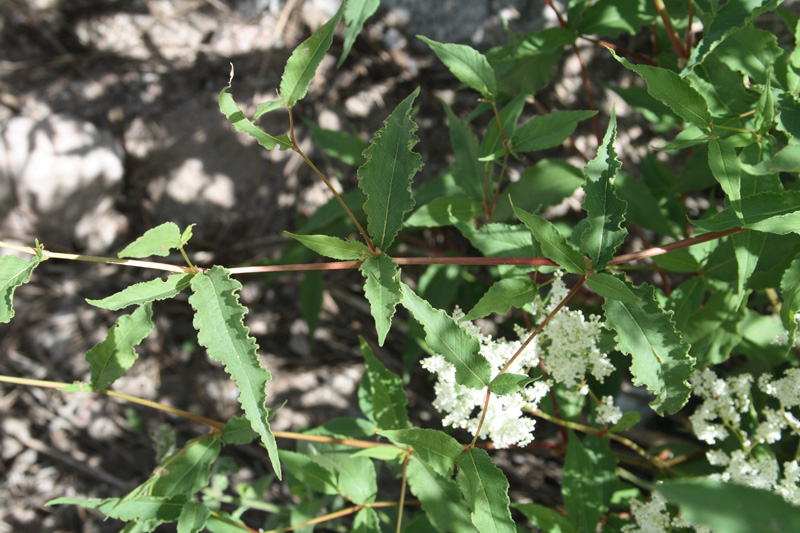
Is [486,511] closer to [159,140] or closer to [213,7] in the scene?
[159,140]

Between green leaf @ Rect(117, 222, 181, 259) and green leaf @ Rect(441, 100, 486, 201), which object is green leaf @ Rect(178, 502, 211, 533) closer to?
green leaf @ Rect(117, 222, 181, 259)

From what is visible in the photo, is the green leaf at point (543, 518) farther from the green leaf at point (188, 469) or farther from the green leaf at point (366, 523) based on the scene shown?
the green leaf at point (188, 469)

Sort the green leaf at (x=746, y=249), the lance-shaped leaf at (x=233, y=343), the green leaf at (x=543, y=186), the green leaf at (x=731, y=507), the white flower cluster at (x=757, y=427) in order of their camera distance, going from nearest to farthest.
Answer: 1. the green leaf at (x=731, y=507)
2. the lance-shaped leaf at (x=233, y=343)
3. the green leaf at (x=746, y=249)
4. the white flower cluster at (x=757, y=427)
5. the green leaf at (x=543, y=186)

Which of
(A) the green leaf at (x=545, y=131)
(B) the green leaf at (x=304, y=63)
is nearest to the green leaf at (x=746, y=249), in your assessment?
(A) the green leaf at (x=545, y=131)

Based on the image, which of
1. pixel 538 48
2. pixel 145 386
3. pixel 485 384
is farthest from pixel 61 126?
pixel 485 384

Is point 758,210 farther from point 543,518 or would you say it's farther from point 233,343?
point 233,343

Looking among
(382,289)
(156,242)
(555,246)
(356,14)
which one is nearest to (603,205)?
(555,246)

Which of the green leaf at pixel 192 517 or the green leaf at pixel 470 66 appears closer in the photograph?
the green leaf at pixel 192 517

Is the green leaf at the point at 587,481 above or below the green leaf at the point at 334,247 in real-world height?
below
